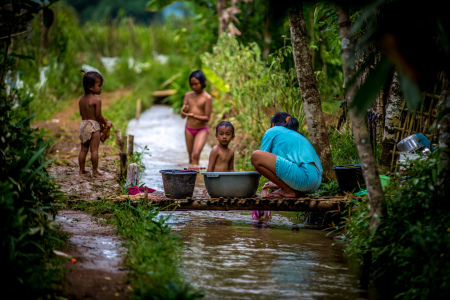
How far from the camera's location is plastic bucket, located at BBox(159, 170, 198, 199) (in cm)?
541

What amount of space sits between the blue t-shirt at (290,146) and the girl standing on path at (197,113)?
284 cm

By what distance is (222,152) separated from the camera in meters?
6.22

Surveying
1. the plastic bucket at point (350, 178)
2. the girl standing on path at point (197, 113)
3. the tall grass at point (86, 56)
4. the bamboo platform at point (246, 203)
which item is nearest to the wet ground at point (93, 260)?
the bamboo platform at point (246, 203)

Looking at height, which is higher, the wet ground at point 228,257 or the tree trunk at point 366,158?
the tree trunk at point 366,158

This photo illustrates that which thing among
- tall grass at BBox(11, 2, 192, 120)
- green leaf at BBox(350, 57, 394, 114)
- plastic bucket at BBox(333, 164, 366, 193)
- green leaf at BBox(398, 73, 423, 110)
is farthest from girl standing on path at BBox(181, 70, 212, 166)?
green leaf at BBox(398, 73, 423, 110)

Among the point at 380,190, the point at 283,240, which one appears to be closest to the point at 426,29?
the point at 380,190

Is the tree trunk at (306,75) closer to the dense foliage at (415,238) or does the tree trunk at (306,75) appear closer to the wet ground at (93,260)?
the dense foliage at (415,238)

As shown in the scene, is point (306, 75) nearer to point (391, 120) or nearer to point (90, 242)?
point (391, 120)

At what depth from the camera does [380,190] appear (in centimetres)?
381

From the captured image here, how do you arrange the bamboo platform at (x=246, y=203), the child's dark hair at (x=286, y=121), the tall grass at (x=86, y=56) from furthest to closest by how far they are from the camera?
the tall grass at (x=86, y=56)
the child's dark hair at (x=286, y=121)
the bamboo platform at (x=246, y=203)

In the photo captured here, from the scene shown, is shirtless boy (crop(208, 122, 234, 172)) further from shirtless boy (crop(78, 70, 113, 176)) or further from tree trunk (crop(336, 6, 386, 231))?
tree trunk (crop(336, 6, 386, 231))

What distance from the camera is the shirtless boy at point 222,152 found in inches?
244

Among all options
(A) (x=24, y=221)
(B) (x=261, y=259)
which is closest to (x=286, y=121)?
(B) (x=261, y=259)

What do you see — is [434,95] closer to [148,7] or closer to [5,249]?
[5,249]
